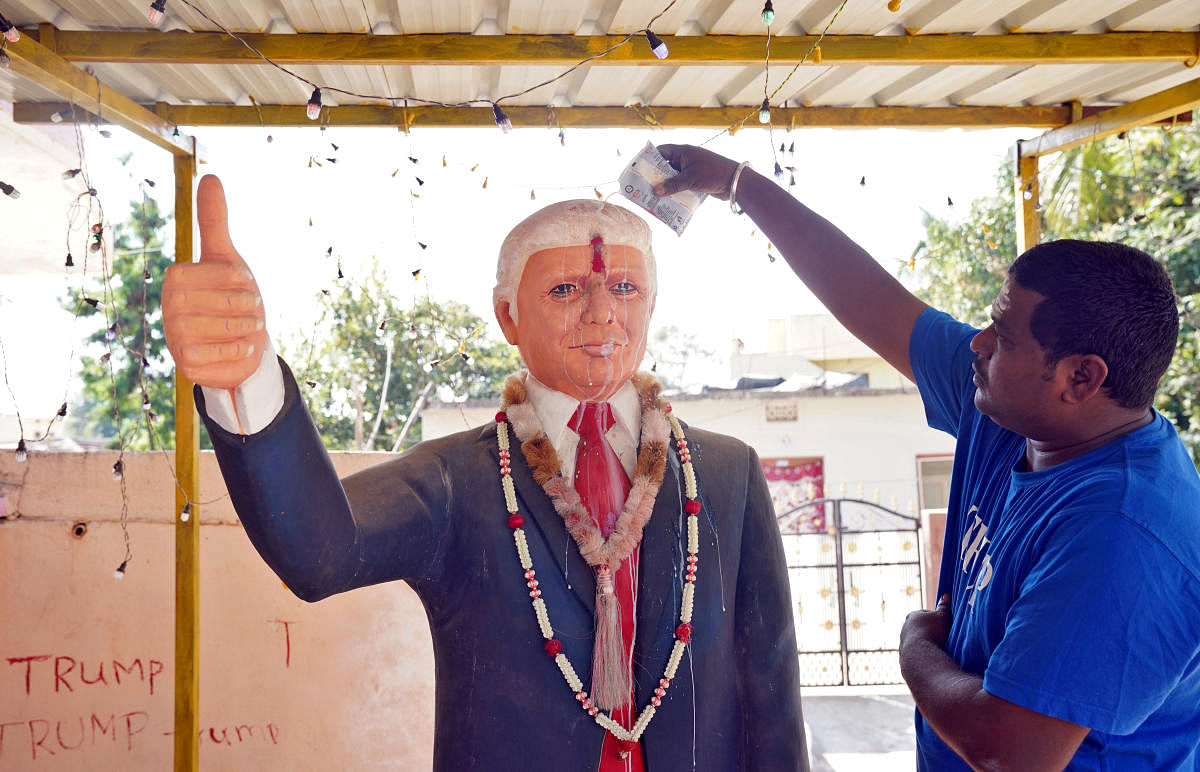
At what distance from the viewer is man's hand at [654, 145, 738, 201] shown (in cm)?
224

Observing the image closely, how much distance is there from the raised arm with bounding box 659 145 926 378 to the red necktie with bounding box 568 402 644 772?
0.60 meters

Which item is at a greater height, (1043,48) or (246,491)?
(1043,48)

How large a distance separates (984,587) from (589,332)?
0.90 metres

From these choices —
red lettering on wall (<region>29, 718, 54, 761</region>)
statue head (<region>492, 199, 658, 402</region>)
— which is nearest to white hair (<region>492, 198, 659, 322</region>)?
statue head (<region>492, 199, 658, 402</region>)

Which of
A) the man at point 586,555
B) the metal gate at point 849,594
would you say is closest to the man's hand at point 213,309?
the man at point 586,555

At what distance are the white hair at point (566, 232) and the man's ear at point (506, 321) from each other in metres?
0.02

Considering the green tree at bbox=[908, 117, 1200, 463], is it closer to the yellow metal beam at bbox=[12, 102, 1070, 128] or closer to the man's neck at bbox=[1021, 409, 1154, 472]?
the yellow metal beam at bbox=[12, 102, 1070, 128]

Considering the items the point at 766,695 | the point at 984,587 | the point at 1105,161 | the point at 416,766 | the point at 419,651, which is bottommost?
the point at 416,766

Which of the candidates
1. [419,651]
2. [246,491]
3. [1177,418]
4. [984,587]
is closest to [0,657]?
[419,651]

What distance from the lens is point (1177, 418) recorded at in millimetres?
9383

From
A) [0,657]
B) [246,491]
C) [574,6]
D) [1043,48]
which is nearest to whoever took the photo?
[246,491]

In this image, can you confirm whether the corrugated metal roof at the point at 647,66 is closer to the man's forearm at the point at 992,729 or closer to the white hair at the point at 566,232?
the white hair at the point at 566,232

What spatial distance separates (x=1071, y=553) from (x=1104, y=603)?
8 centimetres

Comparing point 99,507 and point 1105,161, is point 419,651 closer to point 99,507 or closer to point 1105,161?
point 99,507
